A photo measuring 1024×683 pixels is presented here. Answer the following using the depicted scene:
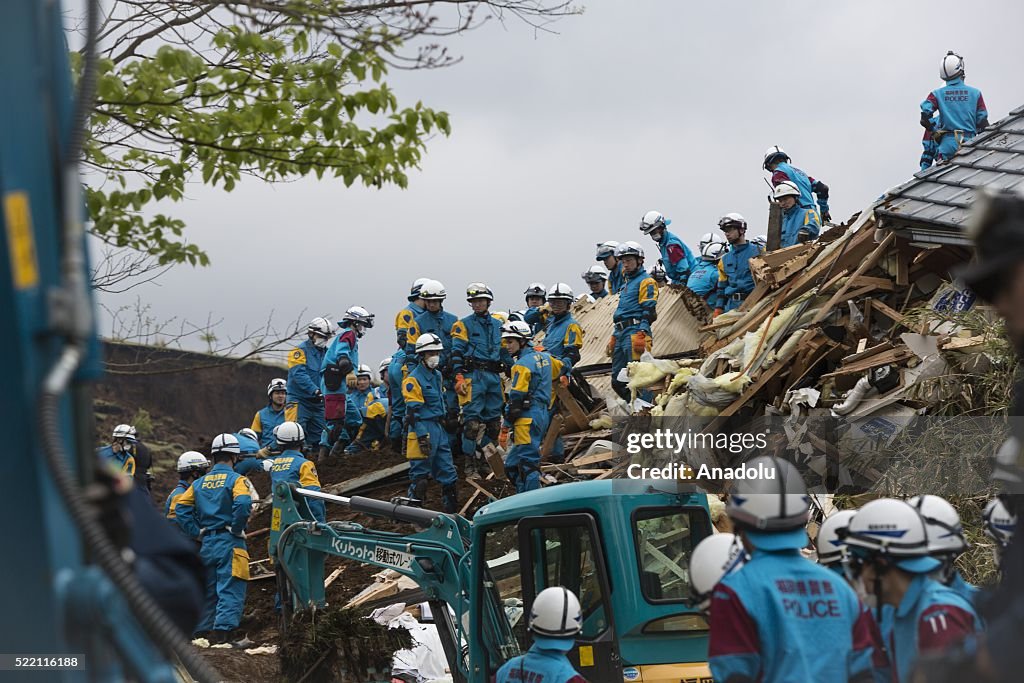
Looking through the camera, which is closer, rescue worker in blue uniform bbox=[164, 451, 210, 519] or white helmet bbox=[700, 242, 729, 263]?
rescue worker in blue uniform bbox=[164, 451, 210, 519]

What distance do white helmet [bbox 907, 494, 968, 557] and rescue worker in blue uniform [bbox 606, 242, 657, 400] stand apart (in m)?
10.6

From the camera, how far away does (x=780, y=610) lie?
13.0ft

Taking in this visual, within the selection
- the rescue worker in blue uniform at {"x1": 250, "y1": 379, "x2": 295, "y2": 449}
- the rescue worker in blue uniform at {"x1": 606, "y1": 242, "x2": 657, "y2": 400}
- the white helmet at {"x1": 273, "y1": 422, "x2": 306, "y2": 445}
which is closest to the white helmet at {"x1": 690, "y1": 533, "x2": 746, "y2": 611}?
the white helmet at {"x1": 273, "y1": 422, "x2": 306, "y2": 445}

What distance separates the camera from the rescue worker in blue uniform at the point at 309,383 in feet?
57.9

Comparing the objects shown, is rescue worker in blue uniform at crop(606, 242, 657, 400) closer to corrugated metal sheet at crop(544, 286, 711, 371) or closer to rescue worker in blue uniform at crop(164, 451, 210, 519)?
corrugated metal sheet at crop(544, 286, 711, 371)

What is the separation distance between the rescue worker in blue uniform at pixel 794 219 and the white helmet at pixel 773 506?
10833 millimetres

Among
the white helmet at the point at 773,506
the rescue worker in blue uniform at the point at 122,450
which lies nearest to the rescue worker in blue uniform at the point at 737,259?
the rescue worker in blue uniform at the point at 122,450

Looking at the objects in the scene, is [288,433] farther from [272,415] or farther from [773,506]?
[773,506]

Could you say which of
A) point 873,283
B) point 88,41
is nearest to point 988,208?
point 88,41

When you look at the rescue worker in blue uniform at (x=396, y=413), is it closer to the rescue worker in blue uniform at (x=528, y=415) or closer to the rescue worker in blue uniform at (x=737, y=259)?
the rescue worker in blue uniform at (x=528, y=415)

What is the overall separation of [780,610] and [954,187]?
27.0ft

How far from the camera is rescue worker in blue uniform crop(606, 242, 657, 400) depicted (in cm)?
1552

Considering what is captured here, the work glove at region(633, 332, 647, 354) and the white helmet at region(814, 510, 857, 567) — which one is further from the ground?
the work glove at region(633, 332, 647, 354)

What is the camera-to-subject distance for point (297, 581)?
11.3m
